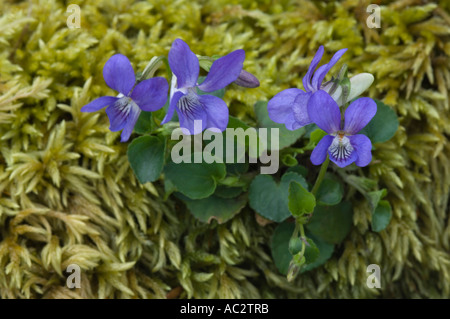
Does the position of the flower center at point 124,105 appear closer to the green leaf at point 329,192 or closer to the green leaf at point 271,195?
the green leaf at point 271,195

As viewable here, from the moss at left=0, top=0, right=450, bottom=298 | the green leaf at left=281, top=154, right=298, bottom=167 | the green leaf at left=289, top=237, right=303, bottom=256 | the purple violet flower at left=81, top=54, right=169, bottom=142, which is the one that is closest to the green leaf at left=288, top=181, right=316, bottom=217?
the green leaf at left=289, top=237, right=303, bottom=256

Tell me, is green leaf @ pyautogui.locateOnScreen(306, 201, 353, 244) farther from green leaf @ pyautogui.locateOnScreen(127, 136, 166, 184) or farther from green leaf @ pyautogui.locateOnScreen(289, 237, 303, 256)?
green leaf @ pyautogui.locateOnScreen(127, 136, 166, 184)

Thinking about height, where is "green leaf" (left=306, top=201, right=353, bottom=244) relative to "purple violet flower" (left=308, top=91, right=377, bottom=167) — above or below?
below

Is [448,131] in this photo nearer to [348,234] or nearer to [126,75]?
[348,234]

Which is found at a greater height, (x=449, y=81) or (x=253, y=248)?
(x=449, y=81)

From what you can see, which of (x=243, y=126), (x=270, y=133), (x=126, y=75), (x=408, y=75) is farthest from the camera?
(x=408, y=75)

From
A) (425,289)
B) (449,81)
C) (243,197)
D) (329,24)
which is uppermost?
(329,24)

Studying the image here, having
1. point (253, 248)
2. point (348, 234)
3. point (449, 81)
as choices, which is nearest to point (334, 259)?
point (348, 234)

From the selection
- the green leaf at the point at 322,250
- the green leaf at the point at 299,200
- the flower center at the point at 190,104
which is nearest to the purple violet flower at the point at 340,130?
the green leaf at the point at 299,200
